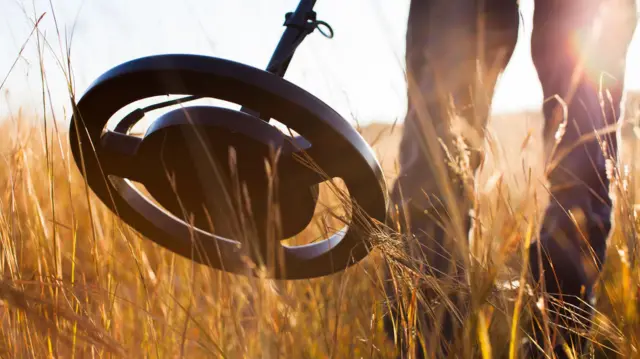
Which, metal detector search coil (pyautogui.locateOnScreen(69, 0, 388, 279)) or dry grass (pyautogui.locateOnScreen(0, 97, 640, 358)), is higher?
metal detector search coil (pyautogui.locateOnScreen(69, 0, 388, 279))

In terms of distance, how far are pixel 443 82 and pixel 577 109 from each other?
0.38 metres

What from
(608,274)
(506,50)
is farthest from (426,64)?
(608,274)

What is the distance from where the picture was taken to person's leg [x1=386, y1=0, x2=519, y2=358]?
4.00ft

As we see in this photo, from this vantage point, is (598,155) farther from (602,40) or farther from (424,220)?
(424,220)

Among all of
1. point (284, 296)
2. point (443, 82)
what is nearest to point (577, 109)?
point (443, 82)

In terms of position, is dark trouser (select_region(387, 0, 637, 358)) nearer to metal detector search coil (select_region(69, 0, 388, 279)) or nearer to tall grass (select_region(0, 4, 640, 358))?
tall grass (select_region(0, 4, 640, 358))

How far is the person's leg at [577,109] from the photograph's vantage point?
1.35 m

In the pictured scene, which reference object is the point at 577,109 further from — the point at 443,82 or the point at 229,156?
the point at 229,156

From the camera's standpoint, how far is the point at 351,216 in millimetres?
986

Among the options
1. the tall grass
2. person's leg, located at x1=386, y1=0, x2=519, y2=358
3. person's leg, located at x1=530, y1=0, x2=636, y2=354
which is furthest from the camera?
person's leg, located at x1=530, y1=0, x2=636, y2=354

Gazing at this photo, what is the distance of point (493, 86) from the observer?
131 cm

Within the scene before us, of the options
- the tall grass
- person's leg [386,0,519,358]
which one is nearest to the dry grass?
the tall grass

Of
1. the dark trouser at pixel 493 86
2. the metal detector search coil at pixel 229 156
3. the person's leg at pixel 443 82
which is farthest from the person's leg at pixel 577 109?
the metal detector search coil at pixel 229 156

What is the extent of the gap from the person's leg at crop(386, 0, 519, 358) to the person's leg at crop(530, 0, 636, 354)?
0.14m
